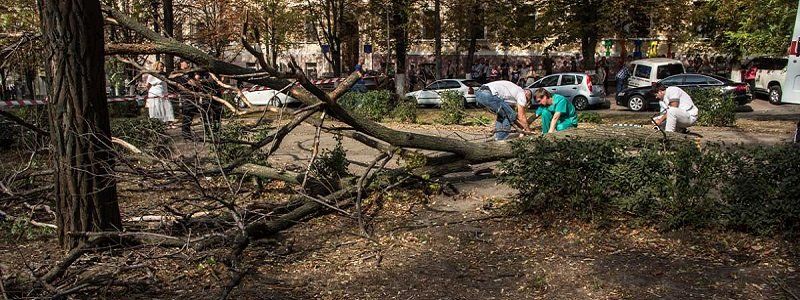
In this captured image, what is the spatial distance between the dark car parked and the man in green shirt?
1111 cm

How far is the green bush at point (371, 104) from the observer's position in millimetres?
16234

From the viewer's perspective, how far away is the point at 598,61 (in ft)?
101

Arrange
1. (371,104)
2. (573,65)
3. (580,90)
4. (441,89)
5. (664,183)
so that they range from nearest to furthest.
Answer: (664,183)
(371,104)
(580,90)
(441,89)
(573,65)

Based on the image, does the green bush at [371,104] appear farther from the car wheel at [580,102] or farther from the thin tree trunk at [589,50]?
the thin tree trunk at [589,50]

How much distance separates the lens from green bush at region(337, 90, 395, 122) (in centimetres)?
1623

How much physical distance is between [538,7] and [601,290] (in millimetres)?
26029

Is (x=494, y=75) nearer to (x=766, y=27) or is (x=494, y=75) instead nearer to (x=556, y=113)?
(x=766, y=27)

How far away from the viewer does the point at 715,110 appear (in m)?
14.3

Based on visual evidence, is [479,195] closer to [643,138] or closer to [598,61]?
[643,138]

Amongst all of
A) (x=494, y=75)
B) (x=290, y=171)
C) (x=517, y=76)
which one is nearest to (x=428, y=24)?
(x=494, y=75)

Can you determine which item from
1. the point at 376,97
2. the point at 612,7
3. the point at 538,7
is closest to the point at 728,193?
the point at 376,97

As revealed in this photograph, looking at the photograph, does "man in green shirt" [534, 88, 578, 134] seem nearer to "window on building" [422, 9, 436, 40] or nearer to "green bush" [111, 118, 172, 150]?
"green bush" [111, 118, 172, 150]

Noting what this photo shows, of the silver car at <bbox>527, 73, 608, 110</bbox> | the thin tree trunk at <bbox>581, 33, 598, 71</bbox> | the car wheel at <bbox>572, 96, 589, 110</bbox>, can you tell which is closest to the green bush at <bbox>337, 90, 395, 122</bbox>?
the silver car at <bbox>527, 73, 608, 110</bbox>

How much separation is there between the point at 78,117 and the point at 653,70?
828 inches
